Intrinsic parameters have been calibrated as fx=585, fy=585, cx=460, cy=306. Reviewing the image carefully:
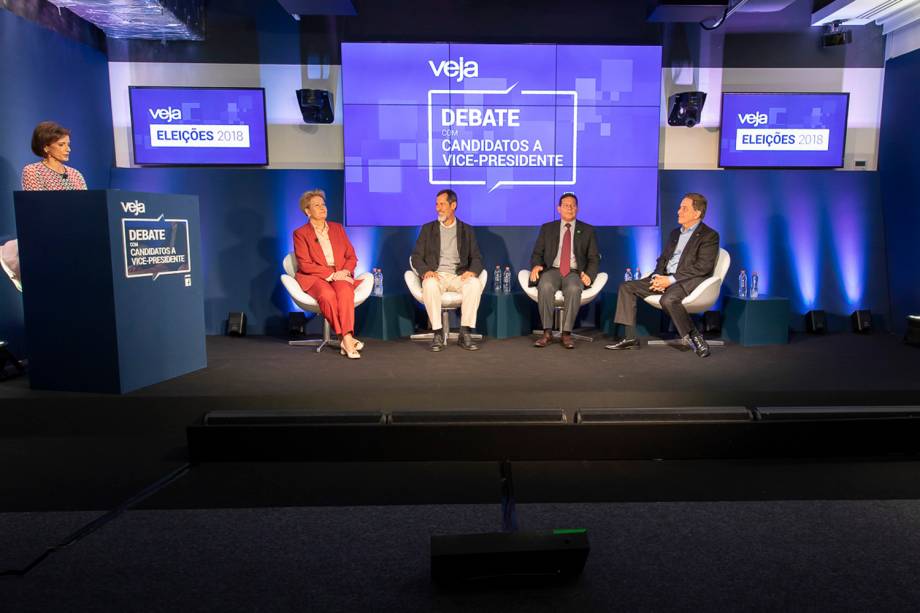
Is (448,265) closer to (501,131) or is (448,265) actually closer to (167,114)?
(501,131)

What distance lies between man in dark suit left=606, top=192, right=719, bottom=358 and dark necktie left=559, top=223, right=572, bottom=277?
21.2 inches

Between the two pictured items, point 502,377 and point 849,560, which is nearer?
point 849,560

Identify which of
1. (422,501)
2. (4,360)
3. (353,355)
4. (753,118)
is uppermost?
(753,118)

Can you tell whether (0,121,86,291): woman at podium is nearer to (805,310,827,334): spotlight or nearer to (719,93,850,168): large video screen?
(719,93,850,168): large video screen

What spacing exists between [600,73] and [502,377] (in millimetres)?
3540

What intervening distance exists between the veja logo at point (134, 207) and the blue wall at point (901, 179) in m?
6.31

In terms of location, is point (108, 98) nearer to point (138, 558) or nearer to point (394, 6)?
point (394, 6)

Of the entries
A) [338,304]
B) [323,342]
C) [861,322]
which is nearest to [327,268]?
→ [338,304]

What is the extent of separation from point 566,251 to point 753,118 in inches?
97.5

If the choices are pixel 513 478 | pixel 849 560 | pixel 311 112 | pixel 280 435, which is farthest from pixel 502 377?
pixel 311 112

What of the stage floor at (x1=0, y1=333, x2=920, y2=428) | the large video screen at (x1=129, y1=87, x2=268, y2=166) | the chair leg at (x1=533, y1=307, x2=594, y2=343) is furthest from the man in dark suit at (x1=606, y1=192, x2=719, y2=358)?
the large video screen at (x1=129, y1=87, x2=268, y2=166)

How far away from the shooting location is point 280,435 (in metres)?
2.51

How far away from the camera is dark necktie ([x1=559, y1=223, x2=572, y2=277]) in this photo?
199 inches

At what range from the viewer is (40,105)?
471cm
